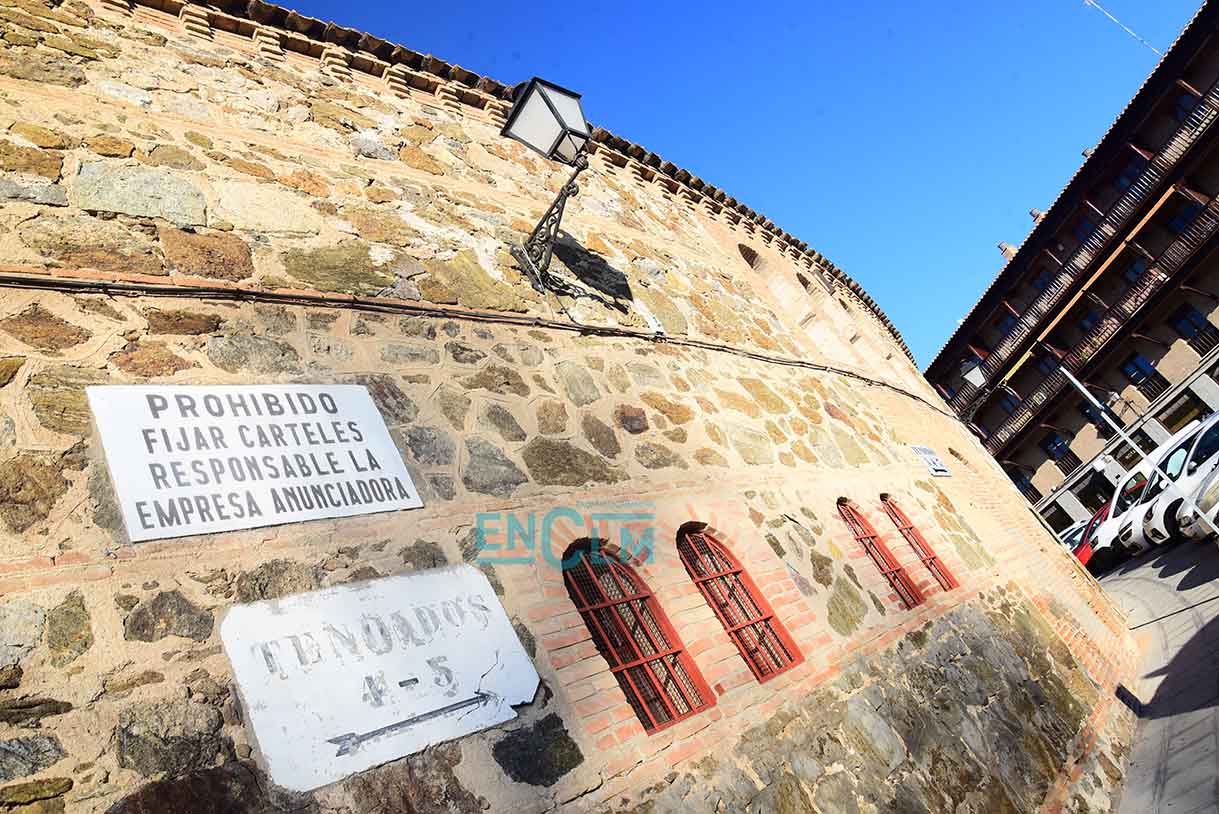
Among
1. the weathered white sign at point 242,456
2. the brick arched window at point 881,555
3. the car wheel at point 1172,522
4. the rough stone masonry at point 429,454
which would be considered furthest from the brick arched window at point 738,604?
the car wheel at point 1172,522

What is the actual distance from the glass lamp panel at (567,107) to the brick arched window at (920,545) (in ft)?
13.5

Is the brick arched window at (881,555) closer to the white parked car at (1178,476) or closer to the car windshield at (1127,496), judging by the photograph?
the white parked car at (1178,476)

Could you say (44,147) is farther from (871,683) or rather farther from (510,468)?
(871,683)

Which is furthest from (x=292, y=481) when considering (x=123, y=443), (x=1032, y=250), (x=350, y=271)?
(x=1032, y=250)

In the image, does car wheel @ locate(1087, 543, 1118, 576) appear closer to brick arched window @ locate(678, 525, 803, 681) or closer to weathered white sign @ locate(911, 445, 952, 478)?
weathered white sign @ locate(911, 445, 952, 478)

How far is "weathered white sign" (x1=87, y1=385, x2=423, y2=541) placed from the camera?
2.38 metres

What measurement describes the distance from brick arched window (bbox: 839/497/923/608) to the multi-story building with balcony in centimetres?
1965

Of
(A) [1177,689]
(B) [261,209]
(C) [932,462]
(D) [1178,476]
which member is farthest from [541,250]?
(D) [1178,476]

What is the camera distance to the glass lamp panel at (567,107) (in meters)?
4.67

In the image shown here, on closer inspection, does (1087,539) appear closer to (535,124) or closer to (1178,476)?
(1178,476)

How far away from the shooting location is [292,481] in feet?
8.86

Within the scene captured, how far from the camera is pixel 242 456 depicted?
2.65 m

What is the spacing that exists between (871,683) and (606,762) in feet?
7.43

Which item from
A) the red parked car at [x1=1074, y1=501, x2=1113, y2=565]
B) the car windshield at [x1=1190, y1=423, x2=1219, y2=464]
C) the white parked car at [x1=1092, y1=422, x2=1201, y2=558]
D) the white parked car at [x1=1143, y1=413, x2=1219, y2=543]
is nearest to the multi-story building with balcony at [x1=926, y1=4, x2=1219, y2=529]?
the red parked car at [x1=1074, y1=501, x2=1113, y2=565]
